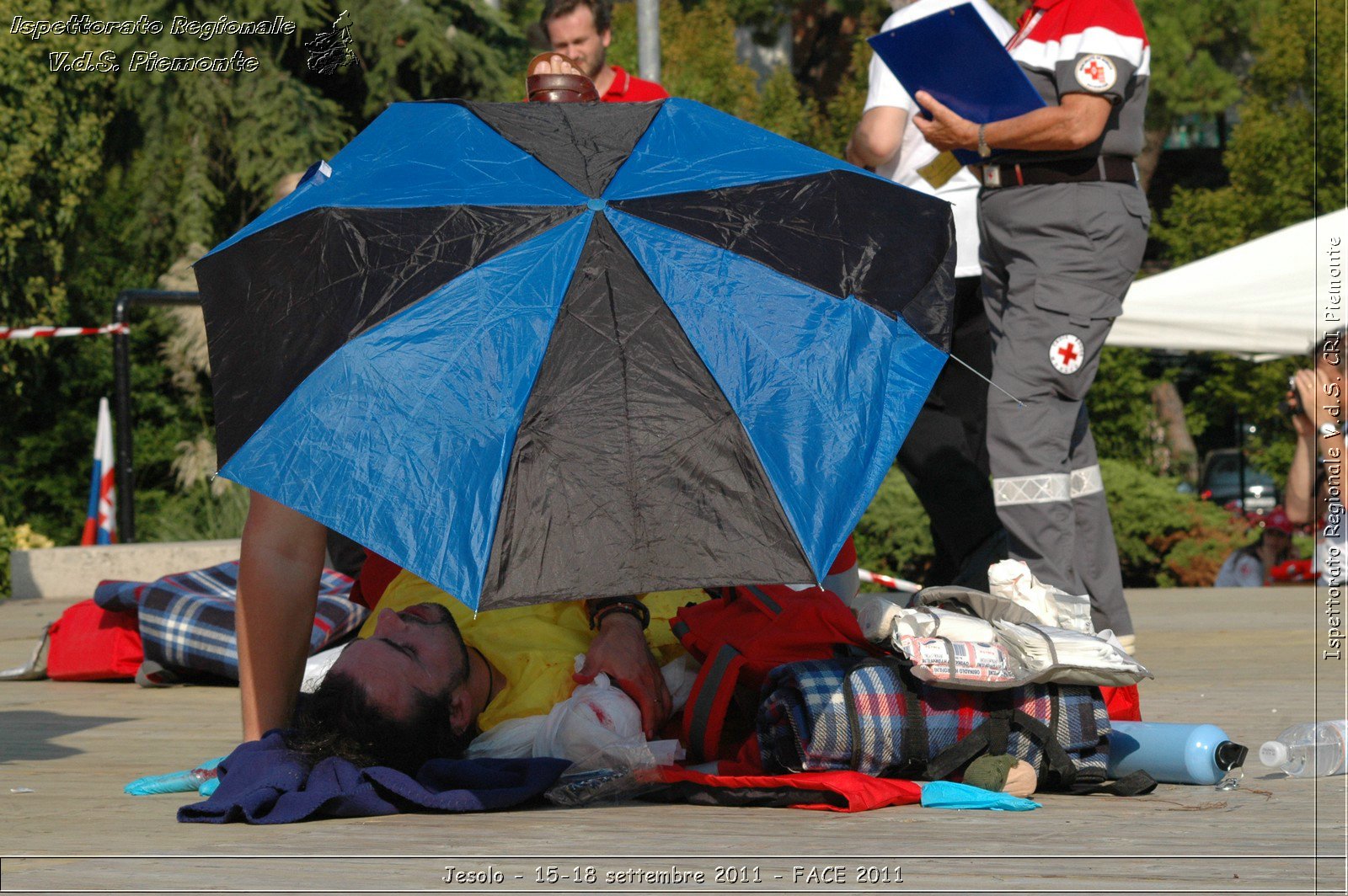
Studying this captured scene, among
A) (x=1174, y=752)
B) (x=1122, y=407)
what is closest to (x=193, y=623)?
(x=1174, y=752)

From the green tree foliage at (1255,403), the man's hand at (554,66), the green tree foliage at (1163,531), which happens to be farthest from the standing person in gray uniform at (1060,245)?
the green tree foliage at (1255,403)

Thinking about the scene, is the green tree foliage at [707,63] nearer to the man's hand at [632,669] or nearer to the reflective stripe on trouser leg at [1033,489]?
the reflective stripe on trouser leg at [1033,489]

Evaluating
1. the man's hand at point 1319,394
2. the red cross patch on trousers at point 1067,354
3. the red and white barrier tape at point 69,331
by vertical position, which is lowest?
the man's hand at point 1319,394

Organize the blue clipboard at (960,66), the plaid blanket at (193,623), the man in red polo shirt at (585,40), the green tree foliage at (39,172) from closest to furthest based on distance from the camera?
the blue clipboard at (960,66)
the plaid blanket at (193,623)
the man in red polo shirt at (585,40)
the green tree foliage at (39,172)

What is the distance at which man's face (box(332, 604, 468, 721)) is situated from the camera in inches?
129

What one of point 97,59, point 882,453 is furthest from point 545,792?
point 97,59

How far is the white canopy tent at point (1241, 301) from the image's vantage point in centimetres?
997

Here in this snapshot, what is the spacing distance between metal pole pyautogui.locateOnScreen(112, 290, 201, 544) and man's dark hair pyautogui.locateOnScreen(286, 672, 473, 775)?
5.36 meters

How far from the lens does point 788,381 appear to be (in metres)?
3.01

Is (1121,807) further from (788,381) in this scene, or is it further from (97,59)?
(97,59)

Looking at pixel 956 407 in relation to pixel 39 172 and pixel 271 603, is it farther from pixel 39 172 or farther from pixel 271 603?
pixel 39 172

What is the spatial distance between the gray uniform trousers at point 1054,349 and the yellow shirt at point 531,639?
1164 mm

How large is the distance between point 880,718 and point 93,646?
337 centimetres

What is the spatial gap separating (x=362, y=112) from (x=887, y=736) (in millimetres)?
13537
